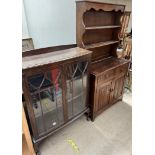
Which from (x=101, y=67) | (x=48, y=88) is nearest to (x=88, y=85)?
(x=101, y=67)

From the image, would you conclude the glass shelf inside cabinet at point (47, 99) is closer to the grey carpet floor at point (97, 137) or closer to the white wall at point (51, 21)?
the grey carpet floor at point (97, 137)

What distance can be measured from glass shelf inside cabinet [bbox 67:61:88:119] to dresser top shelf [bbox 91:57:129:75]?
0.67ft

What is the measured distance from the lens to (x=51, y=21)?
2623 mm

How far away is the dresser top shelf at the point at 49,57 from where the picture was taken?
4.09ft

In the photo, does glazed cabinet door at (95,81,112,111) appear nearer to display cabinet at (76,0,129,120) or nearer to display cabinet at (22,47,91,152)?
display cabinet at (76,0,129,120)

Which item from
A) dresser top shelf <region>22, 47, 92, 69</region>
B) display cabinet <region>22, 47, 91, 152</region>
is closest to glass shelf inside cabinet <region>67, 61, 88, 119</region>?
display cabinet <region>22, 47, 91, 152</region>

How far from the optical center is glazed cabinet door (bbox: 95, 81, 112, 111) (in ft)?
6.30

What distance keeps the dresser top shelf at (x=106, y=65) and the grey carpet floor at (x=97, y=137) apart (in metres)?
0.81

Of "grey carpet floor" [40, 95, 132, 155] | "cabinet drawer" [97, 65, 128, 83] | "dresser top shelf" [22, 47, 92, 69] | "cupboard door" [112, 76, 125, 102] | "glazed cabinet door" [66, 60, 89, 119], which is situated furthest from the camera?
"cupboard door" [112, 76, 125, 102]

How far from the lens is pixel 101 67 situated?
6.41 feet

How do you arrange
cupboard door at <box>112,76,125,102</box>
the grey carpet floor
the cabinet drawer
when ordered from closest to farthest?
the grey carpet floor < the cabinet drawer < cupboard door at <box>112,76,125,102</box>
